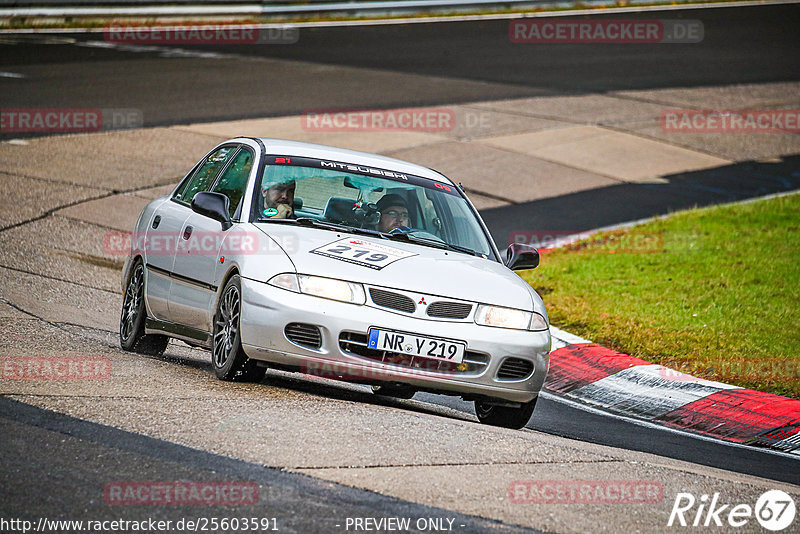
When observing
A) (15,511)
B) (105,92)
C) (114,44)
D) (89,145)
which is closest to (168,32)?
(114,44)

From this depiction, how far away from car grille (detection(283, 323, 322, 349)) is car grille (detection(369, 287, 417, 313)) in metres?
0.38

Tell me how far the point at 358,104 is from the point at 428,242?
13634 mm

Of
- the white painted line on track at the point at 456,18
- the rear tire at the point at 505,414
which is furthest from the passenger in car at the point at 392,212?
the white painted line on track at the point at 456,18

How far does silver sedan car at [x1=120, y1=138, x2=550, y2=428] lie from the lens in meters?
6.65

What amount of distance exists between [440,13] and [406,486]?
1136 inches

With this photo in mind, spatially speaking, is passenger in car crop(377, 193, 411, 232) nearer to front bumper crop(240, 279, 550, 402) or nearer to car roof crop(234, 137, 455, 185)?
car roof crop(234, 137, 455, 185)

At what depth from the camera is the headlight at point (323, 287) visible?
6680 millimetres

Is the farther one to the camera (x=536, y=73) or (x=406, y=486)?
(x=536, y=73)

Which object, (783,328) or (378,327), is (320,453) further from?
(783,328)

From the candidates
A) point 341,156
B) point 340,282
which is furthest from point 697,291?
point 340,282

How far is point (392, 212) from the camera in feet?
26.1

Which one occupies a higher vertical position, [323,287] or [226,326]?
[323,287]

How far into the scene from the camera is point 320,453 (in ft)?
18.2

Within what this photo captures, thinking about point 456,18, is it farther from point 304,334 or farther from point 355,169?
point 304,334
